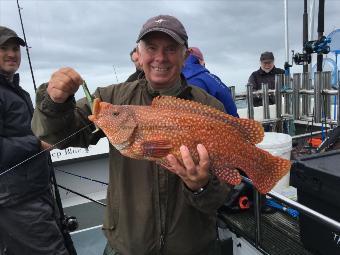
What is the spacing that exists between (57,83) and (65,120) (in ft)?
0.79

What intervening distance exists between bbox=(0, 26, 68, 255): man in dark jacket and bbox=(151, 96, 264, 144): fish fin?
2137 mm

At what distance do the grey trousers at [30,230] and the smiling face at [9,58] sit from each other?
5.00ft

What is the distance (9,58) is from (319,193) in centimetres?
364

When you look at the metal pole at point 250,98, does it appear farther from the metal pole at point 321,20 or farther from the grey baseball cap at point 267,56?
the grey baseball cap at point 267,56

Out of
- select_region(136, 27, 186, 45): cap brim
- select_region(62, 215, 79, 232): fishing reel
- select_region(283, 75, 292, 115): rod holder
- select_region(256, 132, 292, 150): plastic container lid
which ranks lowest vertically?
select_region(62, 215, 79, 232): fishing reel

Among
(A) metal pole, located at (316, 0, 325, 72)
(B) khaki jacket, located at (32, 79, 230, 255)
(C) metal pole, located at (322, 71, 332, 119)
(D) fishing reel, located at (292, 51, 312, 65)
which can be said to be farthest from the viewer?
(D) fishing reel, located at (292, 51, 312, 65)

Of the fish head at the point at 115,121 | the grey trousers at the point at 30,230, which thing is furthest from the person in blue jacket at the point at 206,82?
the grey trousers at the point at 30,230

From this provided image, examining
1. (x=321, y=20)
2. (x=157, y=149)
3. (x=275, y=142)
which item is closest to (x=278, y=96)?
(x=321, y=20)

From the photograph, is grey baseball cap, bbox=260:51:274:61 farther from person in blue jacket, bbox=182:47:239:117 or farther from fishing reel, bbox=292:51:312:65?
person in blue jacket, bbox=182:47:239:117

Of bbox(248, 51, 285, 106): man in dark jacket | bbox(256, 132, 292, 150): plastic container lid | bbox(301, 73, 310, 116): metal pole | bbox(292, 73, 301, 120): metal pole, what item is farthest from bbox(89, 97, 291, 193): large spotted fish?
bbox(248, 51, 285, 106): man in dark jacket

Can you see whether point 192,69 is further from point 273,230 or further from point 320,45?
point 320,45

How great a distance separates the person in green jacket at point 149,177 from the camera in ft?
6.53

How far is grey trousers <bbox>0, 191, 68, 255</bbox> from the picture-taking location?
3674 mm

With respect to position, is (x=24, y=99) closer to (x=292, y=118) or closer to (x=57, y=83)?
(x=57, y=83)
